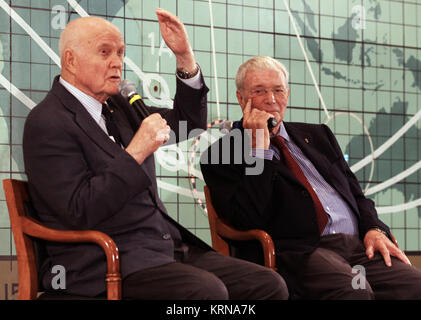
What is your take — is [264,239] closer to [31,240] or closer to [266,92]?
[266,92]

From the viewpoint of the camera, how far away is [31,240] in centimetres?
223

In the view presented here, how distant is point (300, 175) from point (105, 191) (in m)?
1.07

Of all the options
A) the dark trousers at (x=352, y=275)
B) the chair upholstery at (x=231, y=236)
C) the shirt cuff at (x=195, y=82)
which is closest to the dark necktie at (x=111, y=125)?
the shirt cuff at (x=195, y=82)

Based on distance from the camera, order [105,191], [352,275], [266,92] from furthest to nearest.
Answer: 1. [266,92]
2. [352,275]
3. [105,191]

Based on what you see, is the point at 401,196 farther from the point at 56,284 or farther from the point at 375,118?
the point at 56,284

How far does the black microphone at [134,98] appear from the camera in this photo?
7.38 ft

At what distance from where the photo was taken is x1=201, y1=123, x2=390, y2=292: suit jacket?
2.64 m

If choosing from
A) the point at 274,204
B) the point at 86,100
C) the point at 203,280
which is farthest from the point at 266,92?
the point at 203,280

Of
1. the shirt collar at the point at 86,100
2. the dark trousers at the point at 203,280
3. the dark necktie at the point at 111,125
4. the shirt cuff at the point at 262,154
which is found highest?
the shirt collar at the point at 86,100

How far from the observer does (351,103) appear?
417cm

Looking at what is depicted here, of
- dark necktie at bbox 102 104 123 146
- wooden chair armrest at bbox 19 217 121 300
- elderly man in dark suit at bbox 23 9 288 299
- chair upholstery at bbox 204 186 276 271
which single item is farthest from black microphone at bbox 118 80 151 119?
chair upholstery at bbox 204 186 276 271

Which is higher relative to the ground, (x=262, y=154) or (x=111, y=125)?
(x=111, y=125)

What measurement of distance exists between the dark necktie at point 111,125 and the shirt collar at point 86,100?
6cm

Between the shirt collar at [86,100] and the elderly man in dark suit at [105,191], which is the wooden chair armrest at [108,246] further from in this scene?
the shirt collar at [86,100]
